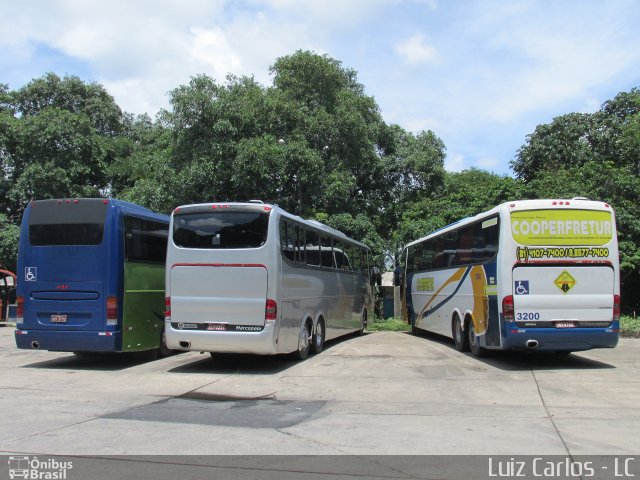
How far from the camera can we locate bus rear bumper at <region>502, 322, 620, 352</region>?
416 inches

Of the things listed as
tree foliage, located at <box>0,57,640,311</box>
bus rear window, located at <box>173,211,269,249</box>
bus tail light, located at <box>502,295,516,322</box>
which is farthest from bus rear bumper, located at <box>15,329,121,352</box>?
tree foliage, located at <box>0,57,640,311</box>

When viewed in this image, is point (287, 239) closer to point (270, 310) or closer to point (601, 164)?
point (270, 310)

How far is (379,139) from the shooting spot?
28.6 m

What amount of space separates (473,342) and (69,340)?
338 inches

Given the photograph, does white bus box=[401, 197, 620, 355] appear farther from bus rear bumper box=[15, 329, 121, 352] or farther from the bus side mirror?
the bus side mirror

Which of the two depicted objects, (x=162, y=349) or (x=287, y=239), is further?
(x=162, y=349)

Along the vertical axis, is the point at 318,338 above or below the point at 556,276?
below

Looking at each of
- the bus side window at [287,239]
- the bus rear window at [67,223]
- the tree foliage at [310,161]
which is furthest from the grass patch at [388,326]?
the bus rear window at [67,223]

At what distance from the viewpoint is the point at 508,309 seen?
1062cm

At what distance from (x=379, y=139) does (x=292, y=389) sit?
21069 millimetres

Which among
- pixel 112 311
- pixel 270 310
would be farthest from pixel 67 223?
pixel 270 310

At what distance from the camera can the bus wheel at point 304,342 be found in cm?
1216

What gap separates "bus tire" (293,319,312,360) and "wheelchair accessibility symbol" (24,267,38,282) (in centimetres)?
543
